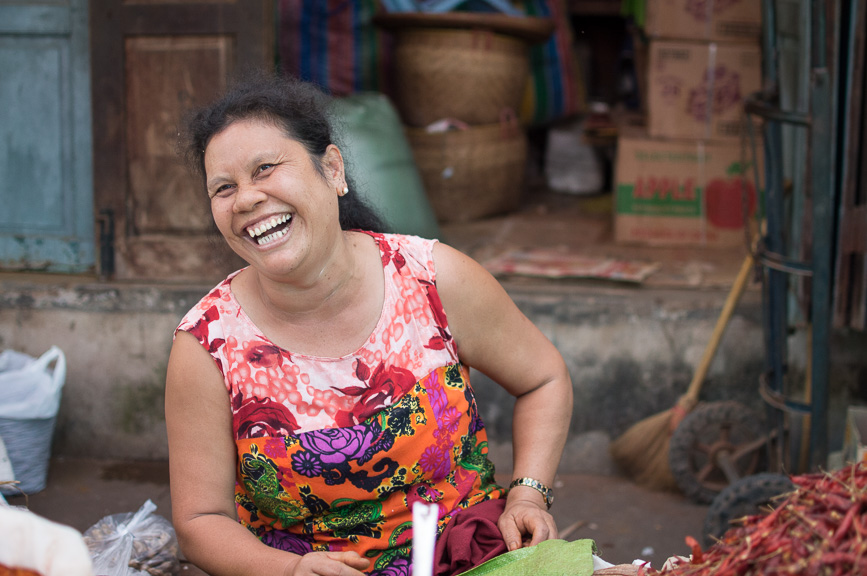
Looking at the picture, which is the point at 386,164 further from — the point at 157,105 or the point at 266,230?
the point at 266,230

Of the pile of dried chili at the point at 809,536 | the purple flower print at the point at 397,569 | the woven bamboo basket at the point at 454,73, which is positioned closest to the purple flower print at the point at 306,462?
the purple flower print at the point at 397,569

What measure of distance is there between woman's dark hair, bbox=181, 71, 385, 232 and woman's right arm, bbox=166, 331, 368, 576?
14.7 inches

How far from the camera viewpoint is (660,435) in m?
3.13

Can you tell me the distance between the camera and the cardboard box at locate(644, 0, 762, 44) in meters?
3.89

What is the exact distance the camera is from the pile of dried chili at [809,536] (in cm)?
90

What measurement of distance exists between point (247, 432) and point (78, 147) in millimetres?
2442

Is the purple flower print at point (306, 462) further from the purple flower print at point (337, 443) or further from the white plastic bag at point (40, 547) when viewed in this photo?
the white plastic bag at point (40, 547)

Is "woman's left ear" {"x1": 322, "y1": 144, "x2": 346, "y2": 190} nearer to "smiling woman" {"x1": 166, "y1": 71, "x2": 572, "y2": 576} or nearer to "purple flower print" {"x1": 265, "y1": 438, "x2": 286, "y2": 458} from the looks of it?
"smiling woman" {"x1": 166, "y1": 71, "x2": 572, "y2": 576}

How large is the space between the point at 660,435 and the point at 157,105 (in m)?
2.31

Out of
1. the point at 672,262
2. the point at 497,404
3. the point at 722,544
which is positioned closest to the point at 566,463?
the point at 497,404

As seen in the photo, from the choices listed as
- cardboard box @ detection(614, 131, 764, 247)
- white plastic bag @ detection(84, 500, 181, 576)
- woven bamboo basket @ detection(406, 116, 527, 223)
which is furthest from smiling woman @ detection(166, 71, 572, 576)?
woven bamboo basket @ detection(406, 116, 527, 223)

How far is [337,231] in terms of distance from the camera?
1.61 m

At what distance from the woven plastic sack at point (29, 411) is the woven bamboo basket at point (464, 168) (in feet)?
7.22

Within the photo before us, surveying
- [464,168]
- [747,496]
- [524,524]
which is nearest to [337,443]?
[524,524]
